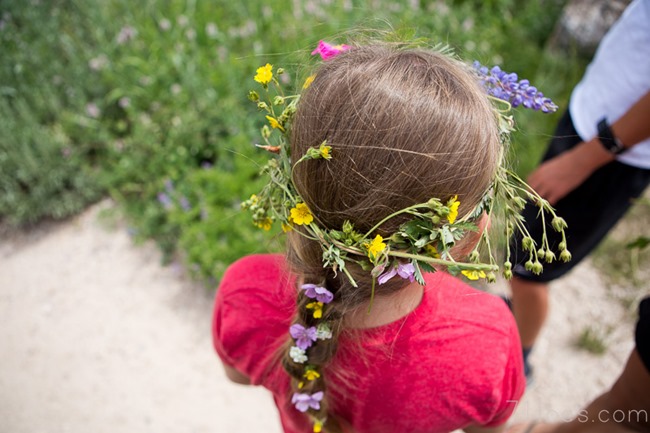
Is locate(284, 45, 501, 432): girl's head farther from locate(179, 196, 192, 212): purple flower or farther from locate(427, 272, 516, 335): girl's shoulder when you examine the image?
locate(179, 196, 192, 212): purple flower

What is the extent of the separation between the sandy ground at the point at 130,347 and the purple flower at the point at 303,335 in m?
1.51

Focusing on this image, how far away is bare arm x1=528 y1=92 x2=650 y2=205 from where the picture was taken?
143 cm

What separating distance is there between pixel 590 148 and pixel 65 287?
2.60 metres

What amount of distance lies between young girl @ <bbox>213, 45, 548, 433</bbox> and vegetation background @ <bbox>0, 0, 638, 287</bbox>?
1.30 m

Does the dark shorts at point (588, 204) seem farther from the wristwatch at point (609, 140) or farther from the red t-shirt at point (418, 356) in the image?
the red t-shirt at point (418, 356)

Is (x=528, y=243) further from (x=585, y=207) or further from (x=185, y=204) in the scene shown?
(x=185, y=204)

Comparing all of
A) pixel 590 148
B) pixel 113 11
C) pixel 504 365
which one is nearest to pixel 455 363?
pixel 504 365

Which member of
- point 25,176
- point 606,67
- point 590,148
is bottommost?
point 25,176

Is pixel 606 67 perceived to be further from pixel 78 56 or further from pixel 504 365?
pixel 78 56

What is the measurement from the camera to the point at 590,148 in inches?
61.4

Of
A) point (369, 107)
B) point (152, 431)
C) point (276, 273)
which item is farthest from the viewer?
point (152, 431)

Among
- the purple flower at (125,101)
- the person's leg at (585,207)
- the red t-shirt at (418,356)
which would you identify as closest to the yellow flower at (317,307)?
the red t-shirt at (418,356)

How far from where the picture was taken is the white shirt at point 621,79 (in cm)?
149

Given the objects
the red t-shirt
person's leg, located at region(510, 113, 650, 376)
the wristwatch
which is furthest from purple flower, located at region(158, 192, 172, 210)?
the wristwatch
